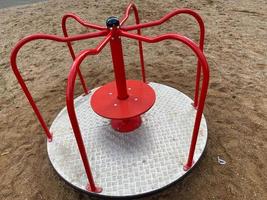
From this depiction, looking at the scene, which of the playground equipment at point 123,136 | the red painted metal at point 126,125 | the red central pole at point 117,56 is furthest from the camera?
the red painted metal at point 126,125

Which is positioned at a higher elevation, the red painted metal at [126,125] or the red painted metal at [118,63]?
the red painted metal at [118,63]

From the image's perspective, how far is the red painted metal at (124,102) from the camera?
2.45 meters

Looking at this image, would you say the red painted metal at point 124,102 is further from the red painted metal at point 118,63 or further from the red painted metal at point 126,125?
the red painted metal at point 126,125

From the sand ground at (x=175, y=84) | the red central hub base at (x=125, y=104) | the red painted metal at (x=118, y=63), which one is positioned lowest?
the sand ground at (x=175, y=84)

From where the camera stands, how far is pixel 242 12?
4.91m

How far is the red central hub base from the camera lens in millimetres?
2447

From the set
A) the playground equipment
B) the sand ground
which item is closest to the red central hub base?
the playground equipment

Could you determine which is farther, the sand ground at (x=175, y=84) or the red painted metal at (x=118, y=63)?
the sand ground at (x=175, y=84)

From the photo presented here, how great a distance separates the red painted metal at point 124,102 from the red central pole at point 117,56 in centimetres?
8

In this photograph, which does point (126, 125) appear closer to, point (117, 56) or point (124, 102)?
point (124, 102)

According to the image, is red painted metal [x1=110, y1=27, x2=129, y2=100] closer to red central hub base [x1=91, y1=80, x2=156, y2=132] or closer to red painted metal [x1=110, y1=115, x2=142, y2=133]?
red central hub base [x1=91, y1=80, x2=156, y2=132]

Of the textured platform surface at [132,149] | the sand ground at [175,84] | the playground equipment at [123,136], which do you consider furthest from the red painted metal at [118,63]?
the sand ground at [175,84]

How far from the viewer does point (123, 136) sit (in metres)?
2.73

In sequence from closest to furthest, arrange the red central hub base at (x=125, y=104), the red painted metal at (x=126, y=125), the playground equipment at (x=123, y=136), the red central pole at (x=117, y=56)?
the red central pole at (x=117, y=56), the playground equipment at (x=123, y=136), the red central hub base at (x=125, y=104), the red painted metal at (x=126, y=125)
